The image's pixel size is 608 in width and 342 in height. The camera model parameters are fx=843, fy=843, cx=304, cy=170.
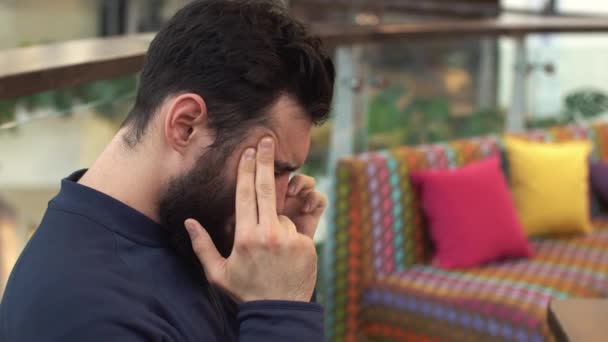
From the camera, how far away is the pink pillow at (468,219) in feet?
9.80

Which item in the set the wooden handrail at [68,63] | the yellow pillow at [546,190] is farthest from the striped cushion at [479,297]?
the wooden handrail at [68,63]

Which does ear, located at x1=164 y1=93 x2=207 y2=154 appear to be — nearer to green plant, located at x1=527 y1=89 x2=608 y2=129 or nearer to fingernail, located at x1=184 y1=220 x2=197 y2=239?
fingernail, located at x1=184 y1=220 x2=197 y2=239

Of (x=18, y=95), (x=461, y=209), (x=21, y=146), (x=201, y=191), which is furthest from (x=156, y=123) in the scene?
(x=461, y=209)

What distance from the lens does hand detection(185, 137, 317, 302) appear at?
42.7 inches

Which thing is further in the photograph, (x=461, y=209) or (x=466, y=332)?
(x=461, y=209)

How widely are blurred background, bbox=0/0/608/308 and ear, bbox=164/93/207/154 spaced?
463mm

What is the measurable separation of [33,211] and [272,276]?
0.84 metres

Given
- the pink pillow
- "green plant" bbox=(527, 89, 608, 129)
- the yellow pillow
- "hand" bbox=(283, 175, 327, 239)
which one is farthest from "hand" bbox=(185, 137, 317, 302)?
"green plant" bbox=(527, 89, 608, 129)

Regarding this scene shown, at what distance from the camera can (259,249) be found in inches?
43.2

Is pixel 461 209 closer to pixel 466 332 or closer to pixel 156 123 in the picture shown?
pixel 466 332

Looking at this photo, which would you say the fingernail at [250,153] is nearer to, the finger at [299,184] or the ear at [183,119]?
the ear at [183,119]

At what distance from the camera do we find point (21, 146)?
1700 mm

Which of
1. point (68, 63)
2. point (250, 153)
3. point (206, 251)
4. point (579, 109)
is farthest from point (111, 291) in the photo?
point (579, 109)

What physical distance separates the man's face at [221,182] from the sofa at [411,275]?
5.21 ft
